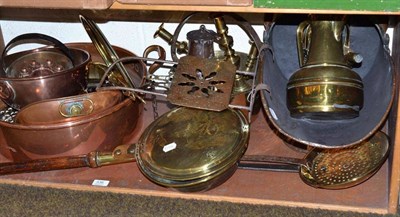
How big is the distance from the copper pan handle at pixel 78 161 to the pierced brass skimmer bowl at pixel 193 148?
0.03 metres

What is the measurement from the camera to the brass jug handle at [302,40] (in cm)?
101

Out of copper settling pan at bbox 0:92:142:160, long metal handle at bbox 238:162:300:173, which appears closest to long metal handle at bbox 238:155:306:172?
long metal handle at bbox 238:162:300:173

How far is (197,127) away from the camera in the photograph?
1.02 meters

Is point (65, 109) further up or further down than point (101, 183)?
further up

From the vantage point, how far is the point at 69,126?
3.29ft

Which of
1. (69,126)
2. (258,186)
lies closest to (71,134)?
(69,126)

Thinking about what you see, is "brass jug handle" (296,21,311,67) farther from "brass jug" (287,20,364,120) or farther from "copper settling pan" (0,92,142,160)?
"copper settling pan" (0,92,142,160)

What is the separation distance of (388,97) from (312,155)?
186 millimetres

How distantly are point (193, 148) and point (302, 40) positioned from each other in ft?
0.90

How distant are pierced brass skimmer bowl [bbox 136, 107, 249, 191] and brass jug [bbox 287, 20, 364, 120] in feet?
0.36

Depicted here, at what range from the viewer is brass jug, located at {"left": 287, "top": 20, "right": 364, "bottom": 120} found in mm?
914

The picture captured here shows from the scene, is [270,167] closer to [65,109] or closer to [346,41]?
[346,41]

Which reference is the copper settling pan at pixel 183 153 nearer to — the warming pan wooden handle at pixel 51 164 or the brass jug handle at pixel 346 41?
the warming pan wooden handle at pixel 51 164

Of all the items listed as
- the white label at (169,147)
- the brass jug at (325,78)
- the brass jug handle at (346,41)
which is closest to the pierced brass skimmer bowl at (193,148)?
the white label at (169,147)
